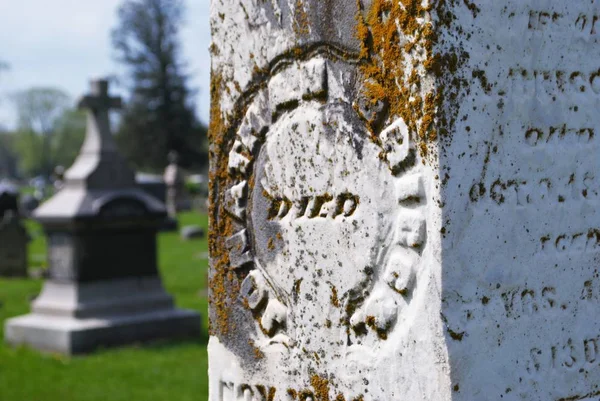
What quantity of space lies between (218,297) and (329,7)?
2.90 ft

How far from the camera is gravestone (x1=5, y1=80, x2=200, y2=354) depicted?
316 inches

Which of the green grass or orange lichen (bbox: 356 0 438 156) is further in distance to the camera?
the green grass

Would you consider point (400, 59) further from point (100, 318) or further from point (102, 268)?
point (102, 268)

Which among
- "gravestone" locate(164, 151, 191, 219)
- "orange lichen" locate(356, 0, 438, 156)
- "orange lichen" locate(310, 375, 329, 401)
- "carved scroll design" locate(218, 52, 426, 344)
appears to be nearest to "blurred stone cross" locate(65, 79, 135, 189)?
"carved scroll design" locate(218, 52, 426, 344)

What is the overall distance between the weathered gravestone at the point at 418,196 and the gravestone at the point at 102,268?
20.2ft

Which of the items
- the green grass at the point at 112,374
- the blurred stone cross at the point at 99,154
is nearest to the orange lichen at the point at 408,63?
the green grass at the point at 112,374

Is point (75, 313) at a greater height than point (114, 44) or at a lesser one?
lesser

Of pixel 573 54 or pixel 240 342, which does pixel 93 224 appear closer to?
pixel 240 342

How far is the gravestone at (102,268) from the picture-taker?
804cm

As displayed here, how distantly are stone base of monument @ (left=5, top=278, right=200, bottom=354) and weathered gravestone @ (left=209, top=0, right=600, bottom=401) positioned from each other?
19.6ft

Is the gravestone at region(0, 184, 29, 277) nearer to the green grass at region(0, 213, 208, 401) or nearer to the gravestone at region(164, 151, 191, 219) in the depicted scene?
the green grass at region(0, 213, 208, 401)

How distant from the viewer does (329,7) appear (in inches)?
75.0

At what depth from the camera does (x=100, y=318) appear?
807cm

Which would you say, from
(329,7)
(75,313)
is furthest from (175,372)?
(329,7)
